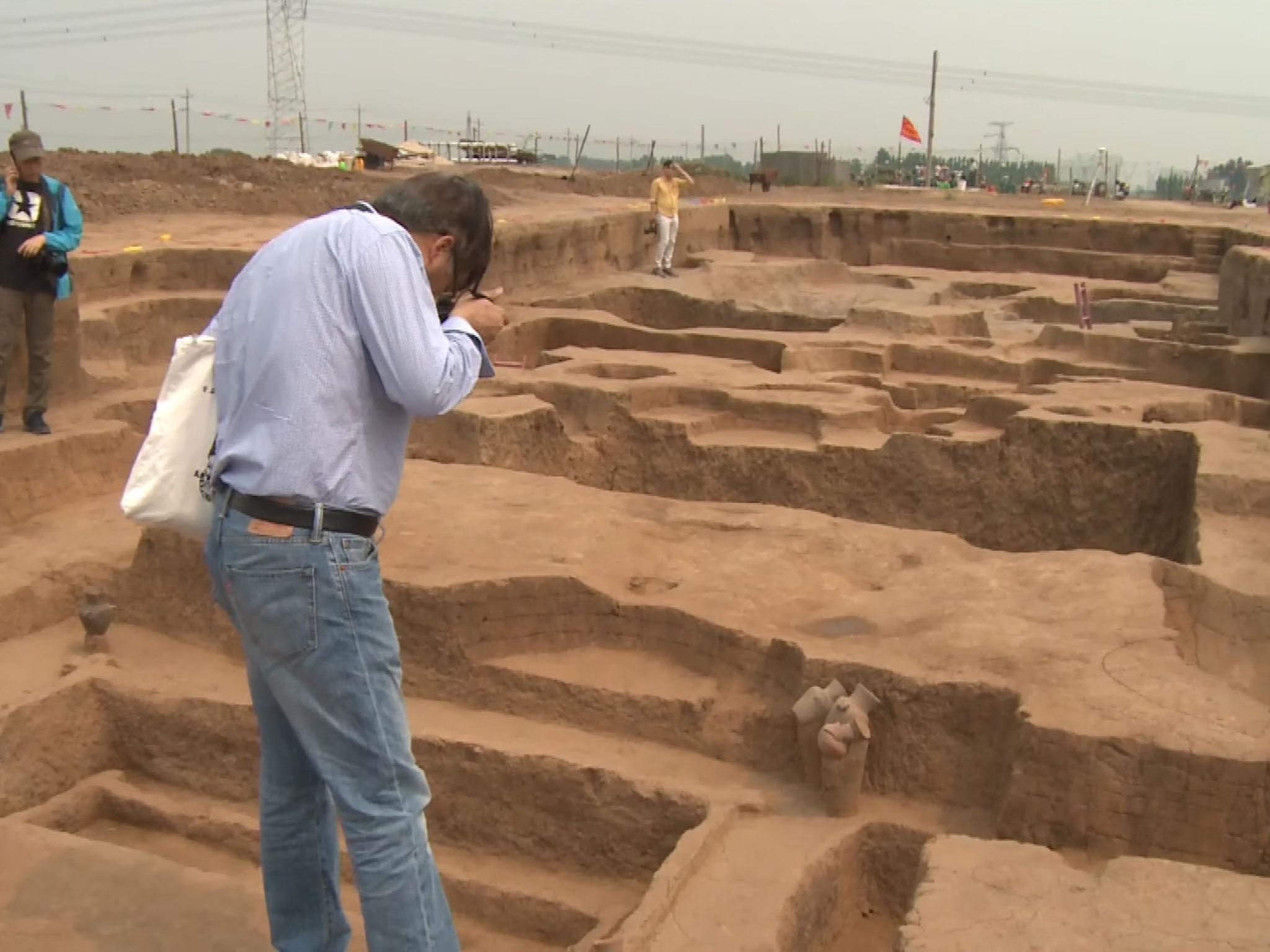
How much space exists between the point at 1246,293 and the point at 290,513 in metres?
10.7

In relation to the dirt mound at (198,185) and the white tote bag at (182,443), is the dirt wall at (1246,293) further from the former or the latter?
the white tote bag at (182,443)

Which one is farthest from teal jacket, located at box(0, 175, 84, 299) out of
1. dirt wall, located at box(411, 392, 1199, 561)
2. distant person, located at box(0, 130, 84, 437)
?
dirt wall, located at box(411, 392, 1199, 561)

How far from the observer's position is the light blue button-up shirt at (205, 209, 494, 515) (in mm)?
2180

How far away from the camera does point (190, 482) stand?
94.0 inches

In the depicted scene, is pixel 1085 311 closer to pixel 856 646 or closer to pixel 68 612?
pixel 856 646

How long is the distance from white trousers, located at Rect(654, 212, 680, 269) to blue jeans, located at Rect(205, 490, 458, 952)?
12.1 metres

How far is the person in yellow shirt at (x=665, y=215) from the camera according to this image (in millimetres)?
13930

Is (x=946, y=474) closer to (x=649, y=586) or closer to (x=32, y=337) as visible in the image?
(x=649, y=586)

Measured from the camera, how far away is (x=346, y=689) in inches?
89.3

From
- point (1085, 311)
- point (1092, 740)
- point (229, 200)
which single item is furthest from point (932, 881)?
point (229, 200)

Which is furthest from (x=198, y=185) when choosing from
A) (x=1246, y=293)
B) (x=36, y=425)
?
(x=1246, y=293)

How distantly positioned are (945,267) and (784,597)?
1424 centimetres

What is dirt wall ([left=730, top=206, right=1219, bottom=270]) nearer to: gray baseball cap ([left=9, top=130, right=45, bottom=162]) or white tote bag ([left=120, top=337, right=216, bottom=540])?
gray baseball cap ([left=9, top=130, right=45, bottom=162])

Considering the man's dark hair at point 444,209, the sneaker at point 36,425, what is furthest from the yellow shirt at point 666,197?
the man's dark hair at point 444,209
